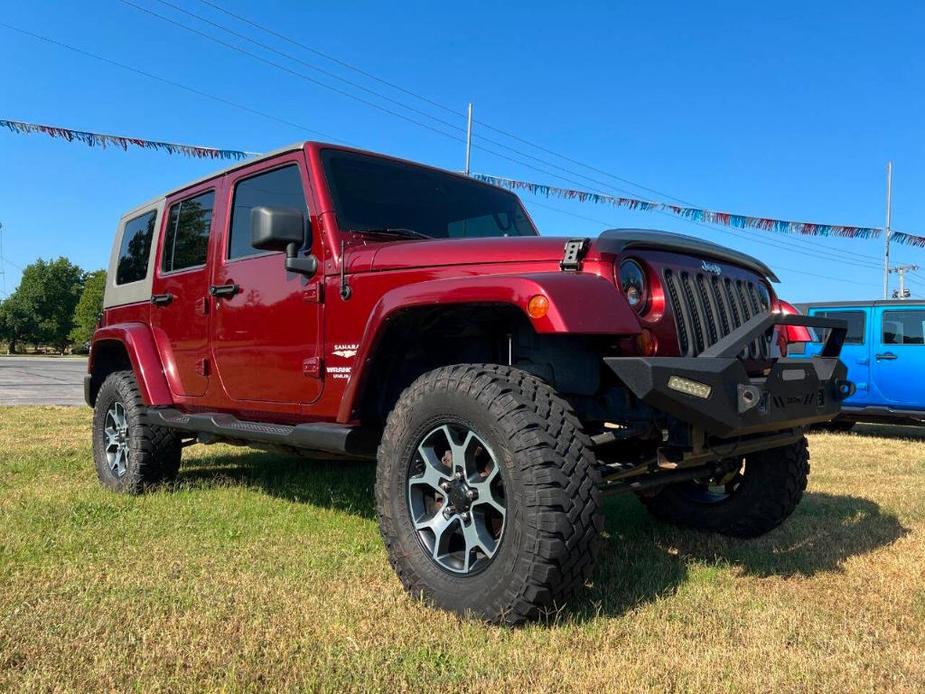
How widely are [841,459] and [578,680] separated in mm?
5878

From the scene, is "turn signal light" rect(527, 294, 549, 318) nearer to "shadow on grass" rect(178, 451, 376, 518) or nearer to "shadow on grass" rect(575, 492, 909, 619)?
"shadow on grass" rect(575, 492, 909, 619)

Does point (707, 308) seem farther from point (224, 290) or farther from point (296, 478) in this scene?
point (296, 478)

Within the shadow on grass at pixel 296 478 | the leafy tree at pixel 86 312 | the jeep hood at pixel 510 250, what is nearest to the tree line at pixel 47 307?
the leafy tree at pixel 86 312

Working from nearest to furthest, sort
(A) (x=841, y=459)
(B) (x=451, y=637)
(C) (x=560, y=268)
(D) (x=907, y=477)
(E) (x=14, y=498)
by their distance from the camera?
(B) (x=451, y=637)
(C) (x=560, y=268)
(E) (x=14, y=498)
(D) (x=907, y=477)
(A) (x=841, y=459)

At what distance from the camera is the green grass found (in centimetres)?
222

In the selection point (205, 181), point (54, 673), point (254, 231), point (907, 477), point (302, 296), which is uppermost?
point (205, 181)

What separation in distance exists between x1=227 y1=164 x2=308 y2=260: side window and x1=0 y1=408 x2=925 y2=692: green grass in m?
1.61

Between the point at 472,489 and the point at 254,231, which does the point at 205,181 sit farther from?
the point at 472,489

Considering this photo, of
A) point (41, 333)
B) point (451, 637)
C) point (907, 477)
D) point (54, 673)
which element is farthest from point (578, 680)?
point (41, 333)

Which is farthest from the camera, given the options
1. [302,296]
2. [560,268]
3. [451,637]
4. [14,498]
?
[14,498]

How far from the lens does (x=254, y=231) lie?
333 centimetres

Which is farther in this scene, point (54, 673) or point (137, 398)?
point (137, 398)

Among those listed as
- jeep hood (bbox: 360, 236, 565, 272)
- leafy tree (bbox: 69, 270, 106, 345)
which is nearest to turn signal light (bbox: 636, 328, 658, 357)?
jeep hood (bbox: 360, 236, 565, 272)

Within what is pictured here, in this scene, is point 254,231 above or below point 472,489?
above
